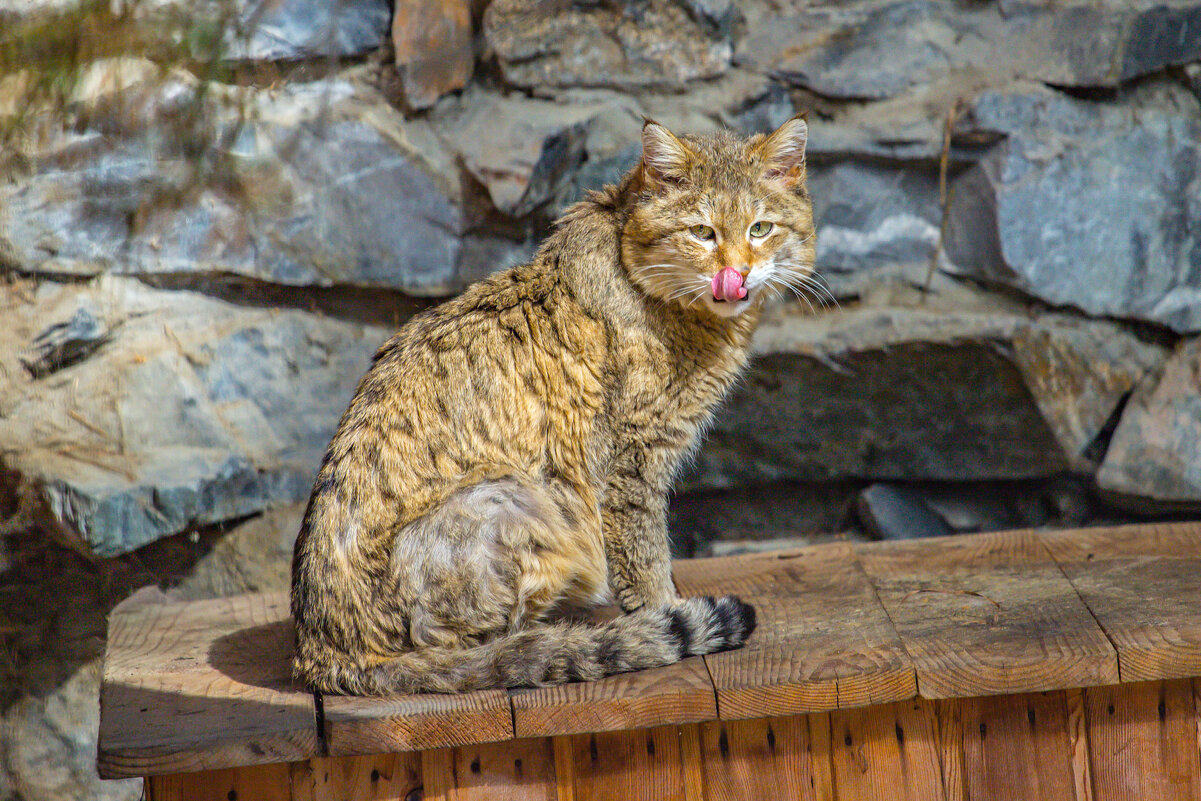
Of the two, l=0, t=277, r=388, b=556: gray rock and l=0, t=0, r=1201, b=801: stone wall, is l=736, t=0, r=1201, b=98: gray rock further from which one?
l=0, t=277, r=388, b=556: gray rock

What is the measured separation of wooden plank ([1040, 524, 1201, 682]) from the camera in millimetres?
2316

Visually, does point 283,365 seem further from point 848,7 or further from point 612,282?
point 848,7

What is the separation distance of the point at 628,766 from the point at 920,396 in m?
1.88

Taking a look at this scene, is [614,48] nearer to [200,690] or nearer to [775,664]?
[775,664]

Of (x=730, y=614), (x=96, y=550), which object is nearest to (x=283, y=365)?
(x=96, y=550)

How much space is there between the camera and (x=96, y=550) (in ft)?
10.1

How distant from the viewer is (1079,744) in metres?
2.41

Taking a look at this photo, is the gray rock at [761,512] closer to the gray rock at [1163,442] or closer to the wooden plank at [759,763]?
the gray rock at [1163,442]

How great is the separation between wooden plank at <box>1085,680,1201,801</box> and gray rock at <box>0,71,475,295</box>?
2.41 meters

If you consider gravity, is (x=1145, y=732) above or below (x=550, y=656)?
below

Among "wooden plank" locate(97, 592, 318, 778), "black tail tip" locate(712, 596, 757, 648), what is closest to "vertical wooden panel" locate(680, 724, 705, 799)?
"black tail tip" locate(712, 596, 757, 648)

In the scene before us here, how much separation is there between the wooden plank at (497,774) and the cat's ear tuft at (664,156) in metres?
1.54

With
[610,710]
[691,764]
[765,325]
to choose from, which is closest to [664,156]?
[765,325]

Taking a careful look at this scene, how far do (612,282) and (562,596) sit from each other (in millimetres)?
886
